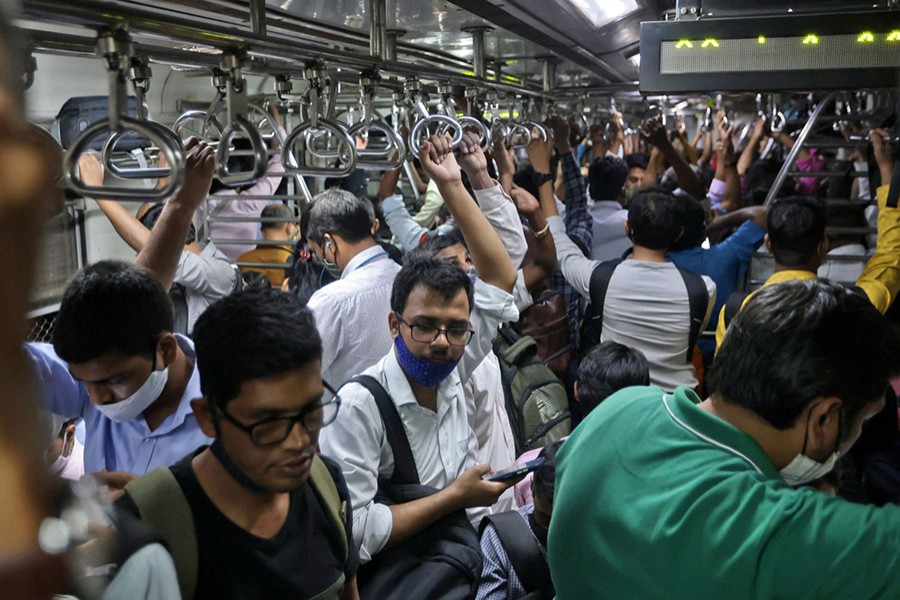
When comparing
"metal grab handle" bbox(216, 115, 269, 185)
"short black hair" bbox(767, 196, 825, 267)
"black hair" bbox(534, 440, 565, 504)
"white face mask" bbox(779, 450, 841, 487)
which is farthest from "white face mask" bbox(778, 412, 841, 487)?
"short black hair" bbox(767, 196, 825, 267)

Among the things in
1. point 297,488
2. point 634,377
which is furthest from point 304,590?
point 634,377

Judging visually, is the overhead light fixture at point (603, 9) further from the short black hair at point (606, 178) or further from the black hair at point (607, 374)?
the short black hair at point (606, 178)

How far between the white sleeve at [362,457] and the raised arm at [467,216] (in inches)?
26.7

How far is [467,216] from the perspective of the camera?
8.87ft

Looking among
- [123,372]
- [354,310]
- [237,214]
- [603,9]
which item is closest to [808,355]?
[123,372]

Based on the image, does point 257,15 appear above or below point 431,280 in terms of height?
above

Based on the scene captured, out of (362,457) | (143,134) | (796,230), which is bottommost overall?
(362,457)

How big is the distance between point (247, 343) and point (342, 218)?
1.82 metres

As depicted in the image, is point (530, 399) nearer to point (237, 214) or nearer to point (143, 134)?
point (143, 134)

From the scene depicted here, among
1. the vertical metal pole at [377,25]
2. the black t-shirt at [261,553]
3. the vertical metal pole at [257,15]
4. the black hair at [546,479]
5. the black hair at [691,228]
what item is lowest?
the black hair at [546,479]

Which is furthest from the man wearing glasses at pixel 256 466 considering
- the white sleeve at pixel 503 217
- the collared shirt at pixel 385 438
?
the white sleeve at pixel 503 217

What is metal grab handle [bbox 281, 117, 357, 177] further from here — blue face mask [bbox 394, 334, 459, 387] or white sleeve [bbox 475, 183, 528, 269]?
white sleeve [bbox 475, 183, 528, 269]

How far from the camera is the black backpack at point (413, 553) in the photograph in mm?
2174

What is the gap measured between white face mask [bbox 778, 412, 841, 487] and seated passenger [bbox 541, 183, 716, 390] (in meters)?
1.93
